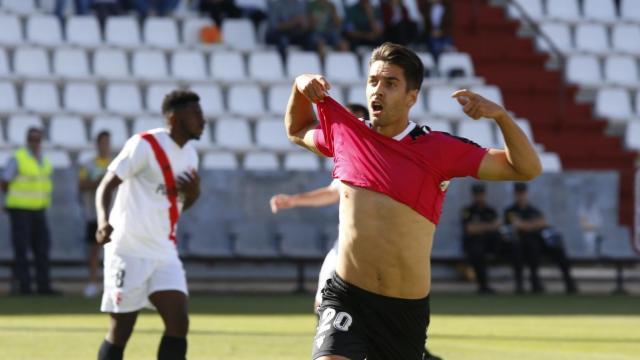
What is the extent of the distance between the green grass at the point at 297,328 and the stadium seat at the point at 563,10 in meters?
8.53

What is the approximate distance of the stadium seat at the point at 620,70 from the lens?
2694 cm

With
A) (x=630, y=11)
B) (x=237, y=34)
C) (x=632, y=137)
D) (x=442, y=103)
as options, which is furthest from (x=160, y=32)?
(x=630, y=11)

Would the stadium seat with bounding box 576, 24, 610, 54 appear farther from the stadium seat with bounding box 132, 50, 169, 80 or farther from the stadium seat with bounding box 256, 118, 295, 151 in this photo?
the stadium seat with bounding box 132, 50, 169, 80

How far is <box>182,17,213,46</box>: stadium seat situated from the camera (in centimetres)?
2500

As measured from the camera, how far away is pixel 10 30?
2388 centimetres

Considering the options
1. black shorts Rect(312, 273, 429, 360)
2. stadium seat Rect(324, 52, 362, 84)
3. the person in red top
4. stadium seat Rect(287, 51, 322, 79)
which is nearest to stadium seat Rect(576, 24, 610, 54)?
stadium seat Rect(324, 52, 362, 84)

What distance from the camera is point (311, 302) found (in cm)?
1983

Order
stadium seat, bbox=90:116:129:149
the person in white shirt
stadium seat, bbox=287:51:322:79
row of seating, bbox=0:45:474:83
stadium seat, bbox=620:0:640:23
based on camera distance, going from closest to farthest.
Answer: the person in white shirt
stadium seat, bbox=90:116:129:149
row of seating, bbox=0:45:474:83
stadium seat, bbox=287:51:322:79
stadium seat, bbox=620:0:640:23

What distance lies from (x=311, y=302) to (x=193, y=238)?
271 cm

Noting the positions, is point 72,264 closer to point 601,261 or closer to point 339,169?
point 601,261

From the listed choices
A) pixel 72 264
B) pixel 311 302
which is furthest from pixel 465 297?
pixel 72 264

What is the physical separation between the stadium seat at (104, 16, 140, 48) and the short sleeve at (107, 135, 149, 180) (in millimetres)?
14127

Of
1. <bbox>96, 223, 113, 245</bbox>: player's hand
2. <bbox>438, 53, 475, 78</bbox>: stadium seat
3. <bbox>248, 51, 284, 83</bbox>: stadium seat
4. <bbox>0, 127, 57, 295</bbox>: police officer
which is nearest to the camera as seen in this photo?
<bbox>96, 223, 113, 245</bbox>: player's hand

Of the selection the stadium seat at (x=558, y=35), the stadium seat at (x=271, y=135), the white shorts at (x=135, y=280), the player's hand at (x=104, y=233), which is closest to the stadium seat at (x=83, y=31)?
the stadium seat at (x=271, y=135)
